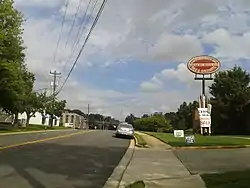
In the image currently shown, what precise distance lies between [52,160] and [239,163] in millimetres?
6991

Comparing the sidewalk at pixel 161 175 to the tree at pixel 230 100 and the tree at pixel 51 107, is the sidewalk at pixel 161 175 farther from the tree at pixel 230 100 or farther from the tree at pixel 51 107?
the tree at pixel 51 107

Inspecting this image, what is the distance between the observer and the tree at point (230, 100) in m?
57.8

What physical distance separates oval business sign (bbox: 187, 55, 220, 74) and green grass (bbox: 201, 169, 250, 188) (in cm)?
3620

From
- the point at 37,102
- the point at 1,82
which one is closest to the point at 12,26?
the point at 1,82

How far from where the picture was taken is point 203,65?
4797 centimetres

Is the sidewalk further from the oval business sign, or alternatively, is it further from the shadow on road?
the oval business sign

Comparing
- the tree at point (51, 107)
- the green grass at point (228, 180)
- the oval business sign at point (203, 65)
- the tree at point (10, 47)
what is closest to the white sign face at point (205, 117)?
the oval business sign at point (203, 65)

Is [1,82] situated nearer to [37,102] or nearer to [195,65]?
[195,65]

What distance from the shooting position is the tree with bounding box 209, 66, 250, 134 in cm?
5784

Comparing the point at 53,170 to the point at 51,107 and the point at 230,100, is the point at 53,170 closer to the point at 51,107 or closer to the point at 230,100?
the point at 230,100

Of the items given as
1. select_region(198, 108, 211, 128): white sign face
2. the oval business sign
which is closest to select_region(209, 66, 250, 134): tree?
the oval business sign

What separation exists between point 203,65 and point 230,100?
12.3m

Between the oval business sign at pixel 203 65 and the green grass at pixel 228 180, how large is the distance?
3620 cm

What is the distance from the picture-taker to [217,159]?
18281mm
